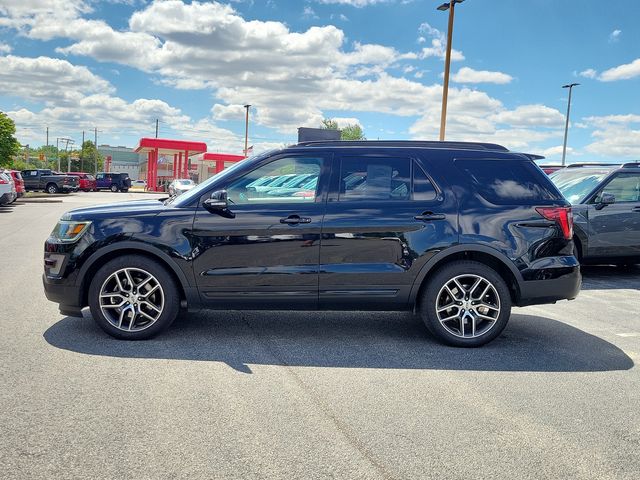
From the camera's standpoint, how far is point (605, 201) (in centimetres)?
903

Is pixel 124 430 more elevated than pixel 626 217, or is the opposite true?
pixel 626 217

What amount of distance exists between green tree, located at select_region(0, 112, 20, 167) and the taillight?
4549 centimetres

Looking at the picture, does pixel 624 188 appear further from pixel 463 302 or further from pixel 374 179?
pixel 374 179

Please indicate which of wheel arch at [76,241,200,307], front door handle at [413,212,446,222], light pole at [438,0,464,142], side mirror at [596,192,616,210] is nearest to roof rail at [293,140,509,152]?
front door handle at [413,212,446,222]

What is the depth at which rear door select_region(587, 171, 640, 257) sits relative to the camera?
9.09 m

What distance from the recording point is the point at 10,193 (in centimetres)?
2294

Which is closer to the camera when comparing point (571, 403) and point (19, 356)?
point (571, 403)

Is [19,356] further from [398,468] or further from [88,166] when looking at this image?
[88,166]

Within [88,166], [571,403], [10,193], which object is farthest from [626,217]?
[88,166]

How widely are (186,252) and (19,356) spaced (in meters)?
1.52

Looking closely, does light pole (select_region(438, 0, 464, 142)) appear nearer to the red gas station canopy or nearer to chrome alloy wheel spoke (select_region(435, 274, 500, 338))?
chrome alloy wheel spoke (select_region(435, 274, 500, 338))

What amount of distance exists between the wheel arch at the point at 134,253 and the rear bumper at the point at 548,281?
292 cm

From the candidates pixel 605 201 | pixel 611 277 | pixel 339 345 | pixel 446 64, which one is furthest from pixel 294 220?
pixel 446 64

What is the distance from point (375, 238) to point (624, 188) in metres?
6.08
